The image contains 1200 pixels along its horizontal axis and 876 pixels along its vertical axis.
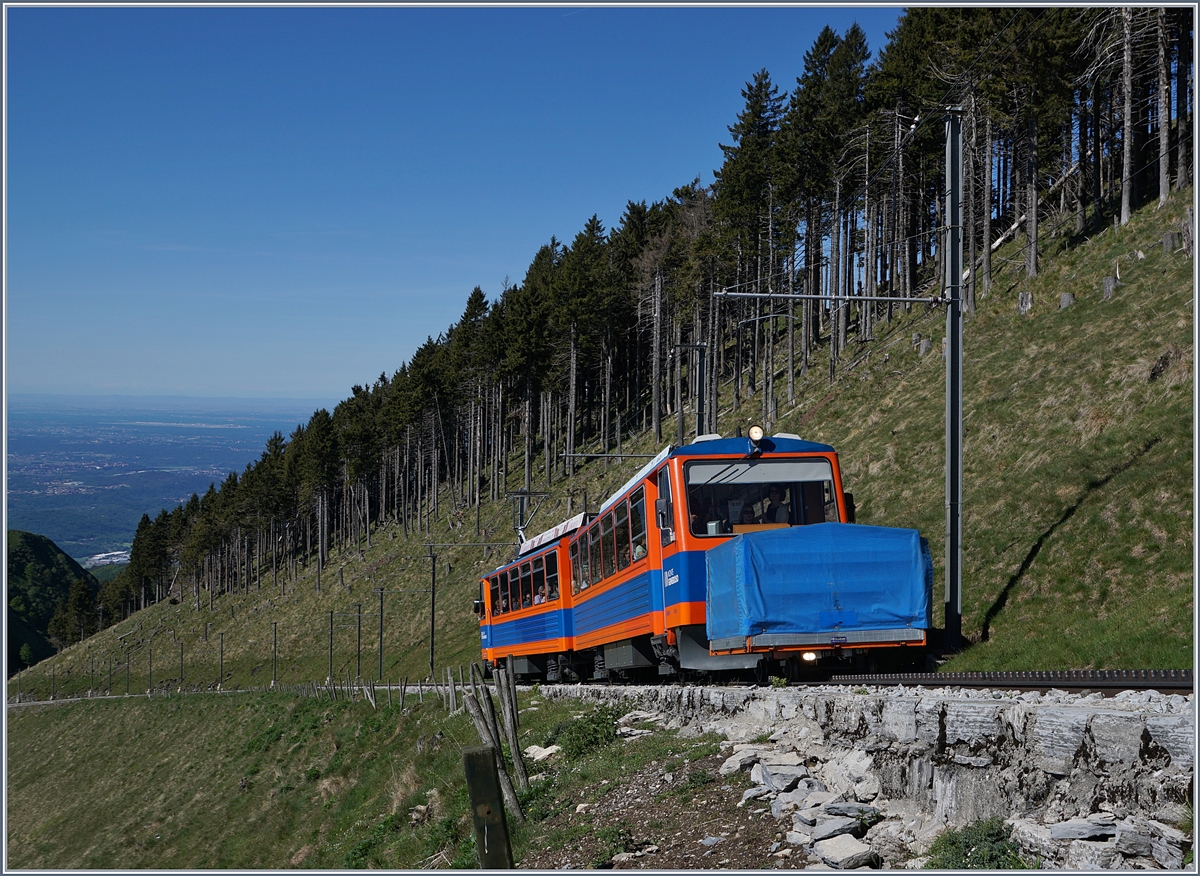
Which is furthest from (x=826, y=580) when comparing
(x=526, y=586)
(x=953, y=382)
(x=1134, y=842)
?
(x=526, y=586)

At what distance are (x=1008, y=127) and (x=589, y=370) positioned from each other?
47.0 m

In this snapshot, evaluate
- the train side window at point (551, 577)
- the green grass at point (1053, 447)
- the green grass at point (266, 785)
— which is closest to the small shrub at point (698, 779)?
the green grass at point (266, 785)

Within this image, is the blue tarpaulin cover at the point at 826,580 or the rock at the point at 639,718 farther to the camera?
the rock at the point at 639,718

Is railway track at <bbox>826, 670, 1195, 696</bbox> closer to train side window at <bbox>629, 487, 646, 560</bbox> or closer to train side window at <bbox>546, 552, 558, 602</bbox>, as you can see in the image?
train side window at <bbox>629, 487, 646, 560</bbox>

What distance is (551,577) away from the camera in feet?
83.8

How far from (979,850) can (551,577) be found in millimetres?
19971

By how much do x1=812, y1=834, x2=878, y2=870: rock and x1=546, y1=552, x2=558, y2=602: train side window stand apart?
18.2 metres

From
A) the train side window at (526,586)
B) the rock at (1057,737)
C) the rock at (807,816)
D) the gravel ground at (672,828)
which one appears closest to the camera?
the rock at (1057,737)

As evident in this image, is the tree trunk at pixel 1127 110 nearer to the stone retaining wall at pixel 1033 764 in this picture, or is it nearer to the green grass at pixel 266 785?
the green grass at pixel 266 785

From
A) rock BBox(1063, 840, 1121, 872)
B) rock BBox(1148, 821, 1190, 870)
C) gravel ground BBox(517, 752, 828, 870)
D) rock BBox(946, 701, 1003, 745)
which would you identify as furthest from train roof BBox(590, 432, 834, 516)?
rock BBox(1148, 821, 1190, 870)

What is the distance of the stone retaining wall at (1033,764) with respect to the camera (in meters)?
5.36

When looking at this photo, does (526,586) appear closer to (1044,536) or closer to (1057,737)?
(1044,536)

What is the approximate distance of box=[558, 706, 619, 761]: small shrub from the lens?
13.9 m

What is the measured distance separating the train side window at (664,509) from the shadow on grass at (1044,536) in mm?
5543
